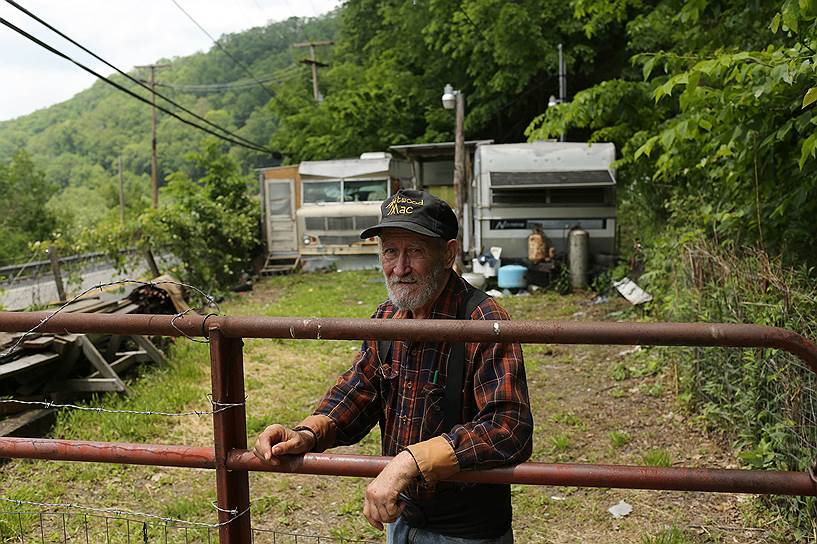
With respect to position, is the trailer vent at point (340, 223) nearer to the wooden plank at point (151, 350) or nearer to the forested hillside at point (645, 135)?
the forested hillside at point (645, 135)

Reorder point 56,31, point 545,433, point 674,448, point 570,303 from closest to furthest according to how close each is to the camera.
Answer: point 674,448, point 545,433, point 56,31, point 570,303

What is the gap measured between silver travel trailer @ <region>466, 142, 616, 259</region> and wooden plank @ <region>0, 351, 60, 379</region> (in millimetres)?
9356

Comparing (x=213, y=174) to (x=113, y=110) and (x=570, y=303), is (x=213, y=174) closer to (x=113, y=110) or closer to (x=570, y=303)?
(x=570, y=303)

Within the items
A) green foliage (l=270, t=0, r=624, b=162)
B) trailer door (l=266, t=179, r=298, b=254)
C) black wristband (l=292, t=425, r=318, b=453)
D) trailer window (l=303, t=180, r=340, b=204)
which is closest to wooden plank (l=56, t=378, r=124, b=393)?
black wristband (l=292, t=425, r=318, b=453)

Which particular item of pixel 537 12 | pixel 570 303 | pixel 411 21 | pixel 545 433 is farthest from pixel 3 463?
pixel 411 21

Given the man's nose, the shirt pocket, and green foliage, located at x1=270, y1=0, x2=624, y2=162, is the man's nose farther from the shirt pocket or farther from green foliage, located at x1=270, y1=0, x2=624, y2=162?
green foliage, located at x1=270, y1=0, x2=624, y2=162

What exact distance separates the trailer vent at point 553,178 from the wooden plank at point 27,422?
9.64m

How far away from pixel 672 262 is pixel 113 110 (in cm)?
5867

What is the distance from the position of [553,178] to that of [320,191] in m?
7.55

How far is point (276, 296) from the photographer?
1509 cm

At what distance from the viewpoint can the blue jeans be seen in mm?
2059

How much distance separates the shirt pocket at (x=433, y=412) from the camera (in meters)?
2.04

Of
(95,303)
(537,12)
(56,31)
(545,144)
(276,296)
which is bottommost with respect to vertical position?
(276,296)

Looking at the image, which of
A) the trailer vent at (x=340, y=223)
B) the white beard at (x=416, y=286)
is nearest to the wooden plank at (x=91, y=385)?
the white beard at (x=416, y=286)
